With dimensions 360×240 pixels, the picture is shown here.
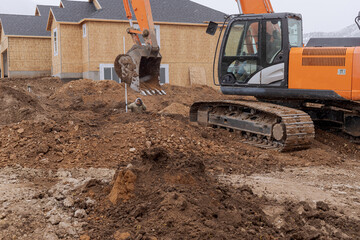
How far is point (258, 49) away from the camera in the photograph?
28.5ft

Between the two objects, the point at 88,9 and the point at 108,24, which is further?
the point at 88,9

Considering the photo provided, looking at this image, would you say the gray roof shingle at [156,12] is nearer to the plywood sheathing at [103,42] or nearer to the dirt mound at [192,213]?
the plywood sheathing at [103,42]

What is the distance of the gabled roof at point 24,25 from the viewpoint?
1108 inches

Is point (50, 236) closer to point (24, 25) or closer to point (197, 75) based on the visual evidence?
point (197, 75)

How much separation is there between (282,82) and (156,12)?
16.1 metres

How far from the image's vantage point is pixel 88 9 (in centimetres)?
2509

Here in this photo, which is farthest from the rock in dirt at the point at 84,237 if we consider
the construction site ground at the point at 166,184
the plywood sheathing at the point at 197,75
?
the plywood sheathing at the point at 197,75

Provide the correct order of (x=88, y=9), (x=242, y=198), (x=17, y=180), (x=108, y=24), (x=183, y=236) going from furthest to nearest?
(x=88, y=9), (x=108, y=24), (x=17, y=180), (x=242, y=198), (x=183, y=236)

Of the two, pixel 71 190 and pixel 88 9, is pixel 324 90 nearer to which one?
pixel 71 190

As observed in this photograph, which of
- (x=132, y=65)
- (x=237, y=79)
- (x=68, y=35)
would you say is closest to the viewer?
(x=237, y=79)

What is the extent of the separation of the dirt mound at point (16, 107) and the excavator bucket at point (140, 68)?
12.6 feet

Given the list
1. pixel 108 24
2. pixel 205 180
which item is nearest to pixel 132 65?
pixel 108 24

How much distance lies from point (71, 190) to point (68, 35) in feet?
65.0

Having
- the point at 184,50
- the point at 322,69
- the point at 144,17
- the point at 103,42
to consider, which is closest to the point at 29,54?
the point at 103,42
